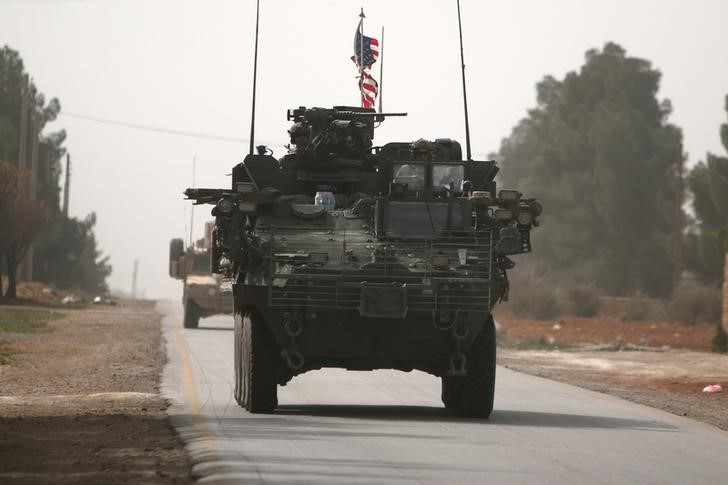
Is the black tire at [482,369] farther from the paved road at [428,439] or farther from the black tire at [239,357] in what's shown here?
the black tire at [239,357]

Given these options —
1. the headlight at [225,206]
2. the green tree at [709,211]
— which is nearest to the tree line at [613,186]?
the green tree at [709,211]

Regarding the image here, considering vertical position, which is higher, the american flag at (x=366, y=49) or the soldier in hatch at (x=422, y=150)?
the american flag at (x=366, y=49)

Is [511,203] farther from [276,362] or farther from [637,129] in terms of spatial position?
[637,129]

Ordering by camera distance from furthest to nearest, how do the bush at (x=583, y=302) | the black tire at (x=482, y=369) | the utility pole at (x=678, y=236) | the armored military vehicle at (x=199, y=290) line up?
the utility pole at (x=678, y=236), the bush at (x=583, y=302), the armored military vehicle at (x=199, y=290), the black tire at (x=482, y=369)

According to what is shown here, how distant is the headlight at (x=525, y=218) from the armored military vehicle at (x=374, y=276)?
14mm

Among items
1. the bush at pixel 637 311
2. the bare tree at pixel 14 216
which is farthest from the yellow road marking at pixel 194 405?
the bush at pixel 637 311

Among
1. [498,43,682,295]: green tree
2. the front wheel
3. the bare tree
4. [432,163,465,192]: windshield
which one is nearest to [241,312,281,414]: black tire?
the front wheel

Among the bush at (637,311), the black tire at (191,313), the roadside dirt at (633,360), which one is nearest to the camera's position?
the roadside dirt at (633,360)

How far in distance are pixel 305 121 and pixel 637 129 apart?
64.4 m

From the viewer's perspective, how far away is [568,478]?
1187 centimetres

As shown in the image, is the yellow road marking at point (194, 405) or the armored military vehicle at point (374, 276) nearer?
the yellow road marking at point (194, 405)

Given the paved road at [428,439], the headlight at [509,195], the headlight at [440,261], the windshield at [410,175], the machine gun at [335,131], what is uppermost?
the machine gun at [335,131]

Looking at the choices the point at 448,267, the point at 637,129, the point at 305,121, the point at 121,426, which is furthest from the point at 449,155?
the point at 637,129

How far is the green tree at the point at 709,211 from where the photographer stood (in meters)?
66.0
